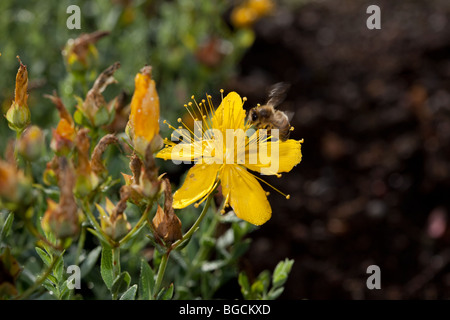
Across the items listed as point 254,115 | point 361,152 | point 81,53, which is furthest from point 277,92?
point 361,152

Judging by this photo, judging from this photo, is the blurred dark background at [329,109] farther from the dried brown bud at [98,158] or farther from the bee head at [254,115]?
the dried brown bud at [98,158]

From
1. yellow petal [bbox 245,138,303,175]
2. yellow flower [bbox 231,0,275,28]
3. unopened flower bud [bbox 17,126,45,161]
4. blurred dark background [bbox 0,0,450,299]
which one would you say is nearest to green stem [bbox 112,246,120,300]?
unopened flower bud [bbox 17,126,45,161]

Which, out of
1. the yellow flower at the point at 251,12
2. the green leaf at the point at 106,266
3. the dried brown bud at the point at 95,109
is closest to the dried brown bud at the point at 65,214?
the green leaf at the point at 106,266

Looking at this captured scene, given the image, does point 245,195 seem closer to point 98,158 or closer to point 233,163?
point 233,163

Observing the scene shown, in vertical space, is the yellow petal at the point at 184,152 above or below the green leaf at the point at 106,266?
above

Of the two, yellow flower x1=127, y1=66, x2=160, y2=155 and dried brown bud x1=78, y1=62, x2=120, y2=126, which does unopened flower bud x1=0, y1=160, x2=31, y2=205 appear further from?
dried brown bud x1=78, y1=62, x2=120, y2=126

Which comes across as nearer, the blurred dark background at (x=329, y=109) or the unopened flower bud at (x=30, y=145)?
the unopened flower bud at (x=30, y=145)

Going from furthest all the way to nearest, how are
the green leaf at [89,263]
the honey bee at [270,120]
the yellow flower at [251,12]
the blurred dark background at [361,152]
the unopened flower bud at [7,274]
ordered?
the yellow flower at [251,12] < the blurred dark background at [361,152] < the green leaf at [89,263] < the honey bee at [270,120] < the unopened flower bud at [7,274]
